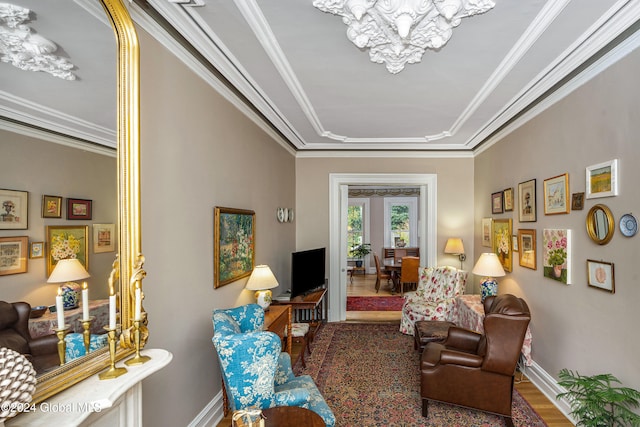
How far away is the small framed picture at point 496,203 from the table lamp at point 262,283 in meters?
3.09

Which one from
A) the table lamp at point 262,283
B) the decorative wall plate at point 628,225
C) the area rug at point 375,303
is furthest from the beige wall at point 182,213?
the area rug at point 375,303

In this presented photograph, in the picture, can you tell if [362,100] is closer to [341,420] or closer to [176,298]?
[176,298]

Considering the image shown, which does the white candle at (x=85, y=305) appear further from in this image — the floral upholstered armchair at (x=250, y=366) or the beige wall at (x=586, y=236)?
the beige wall at (x=586, y=236)

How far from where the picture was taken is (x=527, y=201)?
3562mm

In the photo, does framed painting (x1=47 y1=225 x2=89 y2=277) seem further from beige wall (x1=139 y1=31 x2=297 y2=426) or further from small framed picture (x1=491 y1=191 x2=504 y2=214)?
small framed picture (x1=491 y1=191 x2=504 y2=214)

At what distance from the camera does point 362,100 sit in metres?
3.48

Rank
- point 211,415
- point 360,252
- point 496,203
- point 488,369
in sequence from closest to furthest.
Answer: point 488,369 < point 211,415 < point 496,203 < point 360,252

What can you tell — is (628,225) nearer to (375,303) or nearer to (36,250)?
(36,250)

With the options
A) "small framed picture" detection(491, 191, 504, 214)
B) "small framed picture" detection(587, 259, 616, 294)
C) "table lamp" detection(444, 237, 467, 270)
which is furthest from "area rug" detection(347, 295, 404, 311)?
"small framed picture" detection(587, 259, 616, 294)

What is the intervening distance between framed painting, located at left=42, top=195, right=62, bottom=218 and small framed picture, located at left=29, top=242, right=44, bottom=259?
10 cm

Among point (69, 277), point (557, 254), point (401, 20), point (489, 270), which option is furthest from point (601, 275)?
point (69, 277)

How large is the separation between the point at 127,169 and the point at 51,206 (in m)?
0.46

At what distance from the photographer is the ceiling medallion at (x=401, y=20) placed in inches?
72.2

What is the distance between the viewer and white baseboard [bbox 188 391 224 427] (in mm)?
2493
